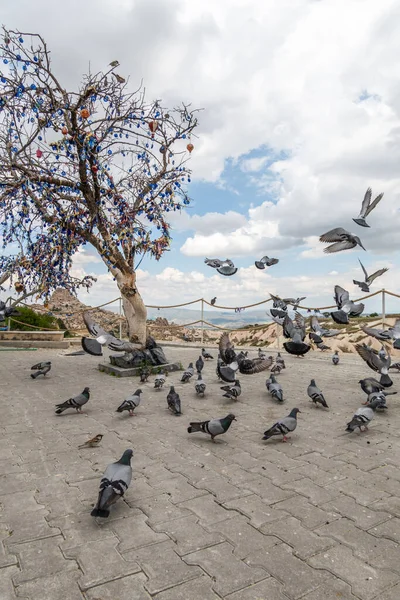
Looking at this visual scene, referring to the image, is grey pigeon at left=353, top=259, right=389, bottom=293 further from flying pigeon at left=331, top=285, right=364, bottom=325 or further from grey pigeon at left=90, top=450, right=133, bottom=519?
grey pigeon at left=90, top=450, right=133, bottom=519

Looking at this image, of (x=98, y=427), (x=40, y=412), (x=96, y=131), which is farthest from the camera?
(x=96, y=131)

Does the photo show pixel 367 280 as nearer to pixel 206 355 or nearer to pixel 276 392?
pixel 276 392

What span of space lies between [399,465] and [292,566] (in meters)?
2.16

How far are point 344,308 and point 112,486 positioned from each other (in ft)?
19.0

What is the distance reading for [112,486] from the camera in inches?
116

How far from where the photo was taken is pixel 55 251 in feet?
32.7

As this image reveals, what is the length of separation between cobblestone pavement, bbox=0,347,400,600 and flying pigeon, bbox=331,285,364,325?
1761 millimetres

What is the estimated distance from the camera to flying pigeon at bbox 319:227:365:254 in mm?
6344

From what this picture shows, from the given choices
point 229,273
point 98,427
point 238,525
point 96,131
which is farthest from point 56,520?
point 96,131

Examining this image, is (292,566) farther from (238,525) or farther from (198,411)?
(198,411)

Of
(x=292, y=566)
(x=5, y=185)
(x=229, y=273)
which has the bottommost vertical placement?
(x=292, y=566)

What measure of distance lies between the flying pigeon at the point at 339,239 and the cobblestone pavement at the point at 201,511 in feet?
8.85

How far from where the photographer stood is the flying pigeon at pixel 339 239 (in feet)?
20.8

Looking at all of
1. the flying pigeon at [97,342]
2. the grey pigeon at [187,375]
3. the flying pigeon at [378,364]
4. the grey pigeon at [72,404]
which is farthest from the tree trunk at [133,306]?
the flying pigeon at [378,364]
